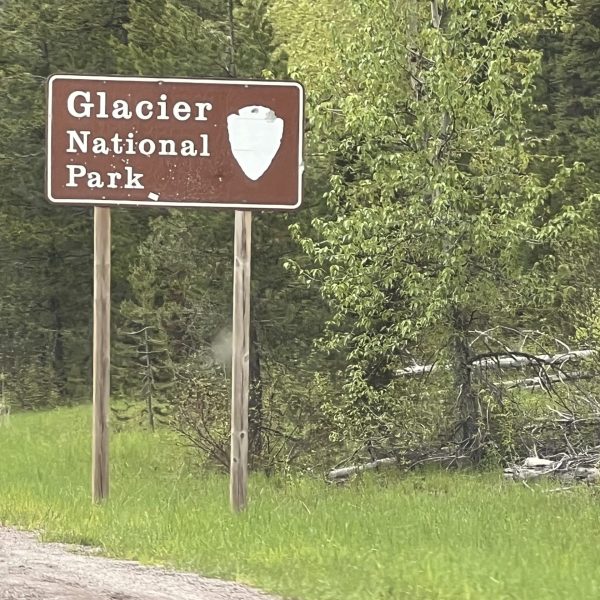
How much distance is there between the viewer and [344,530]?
30.4 ft

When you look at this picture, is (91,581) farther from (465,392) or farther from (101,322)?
(465,392)

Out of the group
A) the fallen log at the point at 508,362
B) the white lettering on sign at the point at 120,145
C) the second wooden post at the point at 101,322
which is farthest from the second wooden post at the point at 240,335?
the fallen log at the point at 508,362

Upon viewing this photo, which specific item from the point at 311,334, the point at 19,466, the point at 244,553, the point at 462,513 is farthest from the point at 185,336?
the point at 244,553

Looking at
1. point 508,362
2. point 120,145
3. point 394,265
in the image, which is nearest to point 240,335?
point 120,145

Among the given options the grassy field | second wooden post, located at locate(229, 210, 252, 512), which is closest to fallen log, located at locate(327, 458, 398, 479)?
the grassy field

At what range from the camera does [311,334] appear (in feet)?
48.2

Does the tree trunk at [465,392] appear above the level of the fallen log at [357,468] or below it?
above

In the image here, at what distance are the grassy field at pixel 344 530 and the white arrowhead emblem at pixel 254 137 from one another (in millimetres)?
3183

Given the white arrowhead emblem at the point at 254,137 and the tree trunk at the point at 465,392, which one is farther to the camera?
the tree trunk at the point at 465,392

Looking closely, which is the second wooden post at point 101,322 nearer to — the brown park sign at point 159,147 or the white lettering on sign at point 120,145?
the brown park sign at point 159,147

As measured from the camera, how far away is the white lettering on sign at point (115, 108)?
1063 centimetres

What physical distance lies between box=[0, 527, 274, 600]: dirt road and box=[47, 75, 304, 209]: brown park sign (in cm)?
369

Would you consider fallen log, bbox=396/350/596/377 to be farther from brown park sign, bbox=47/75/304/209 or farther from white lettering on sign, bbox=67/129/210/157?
white lettering on sign, bbox=67/129/210/157

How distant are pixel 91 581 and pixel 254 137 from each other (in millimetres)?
4823
